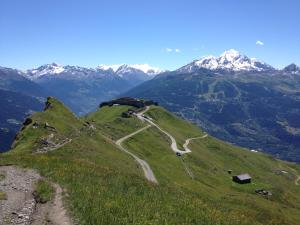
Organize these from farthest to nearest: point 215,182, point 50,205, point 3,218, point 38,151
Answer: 1. point 215,182
2. point 38,151
3. point 50,205
4. point 3,218

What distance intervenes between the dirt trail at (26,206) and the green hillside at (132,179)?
1.20m

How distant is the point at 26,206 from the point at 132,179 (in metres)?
20.5

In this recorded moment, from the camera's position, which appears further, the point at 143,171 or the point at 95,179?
the point at 143,171

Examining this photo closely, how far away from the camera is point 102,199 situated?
42.6 metres

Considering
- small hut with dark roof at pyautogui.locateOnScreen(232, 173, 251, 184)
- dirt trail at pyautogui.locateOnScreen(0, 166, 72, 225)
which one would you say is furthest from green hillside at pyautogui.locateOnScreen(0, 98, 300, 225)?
small hut with dark roof at pyautogui.locateOnScreen(232, 173, 251, 184)

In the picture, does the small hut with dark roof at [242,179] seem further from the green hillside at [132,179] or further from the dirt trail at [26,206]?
the dirt trail at [26,206]

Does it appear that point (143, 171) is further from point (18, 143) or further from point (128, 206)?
point (128, 206)

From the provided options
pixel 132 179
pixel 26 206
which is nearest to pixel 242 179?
pixel 132 179

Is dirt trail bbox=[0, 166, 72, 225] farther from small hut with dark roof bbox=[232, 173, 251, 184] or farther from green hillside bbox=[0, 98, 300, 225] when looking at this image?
small hut with dark roof bbox=[232, 173, 251, 184]

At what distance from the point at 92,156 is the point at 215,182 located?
52204 mm

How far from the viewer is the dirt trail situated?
116 ft

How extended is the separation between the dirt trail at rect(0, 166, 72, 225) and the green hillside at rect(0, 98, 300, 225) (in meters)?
1.20

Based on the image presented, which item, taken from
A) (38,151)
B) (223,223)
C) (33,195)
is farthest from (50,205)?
(38,151)

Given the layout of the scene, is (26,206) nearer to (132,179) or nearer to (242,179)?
(132,179)
